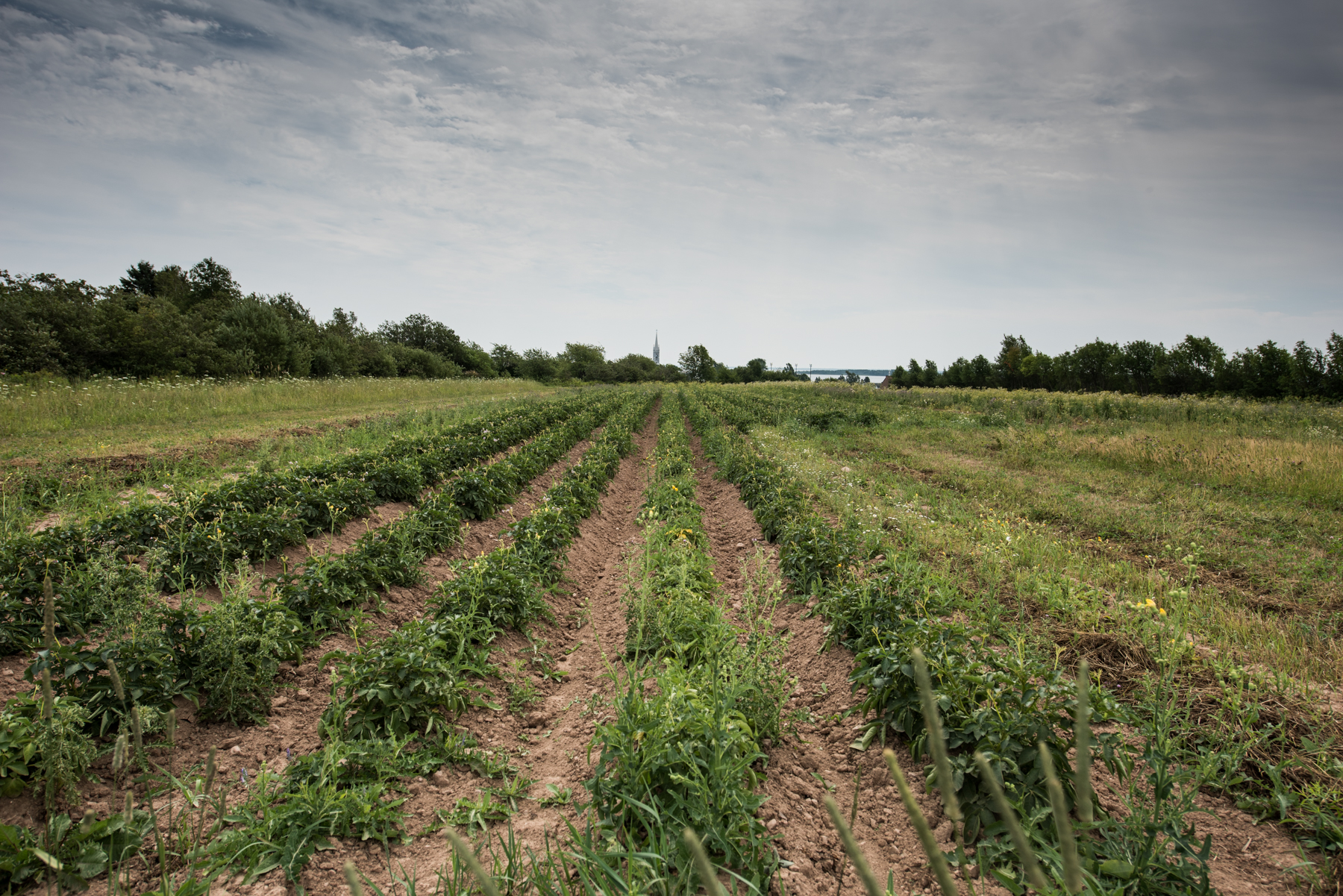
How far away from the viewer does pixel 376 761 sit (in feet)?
12.3

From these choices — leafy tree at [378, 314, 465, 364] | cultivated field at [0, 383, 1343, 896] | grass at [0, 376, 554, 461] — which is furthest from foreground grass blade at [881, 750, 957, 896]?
leafy tree at [378, 314, 465, 364]

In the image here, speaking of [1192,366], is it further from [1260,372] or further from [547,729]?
[547,729]

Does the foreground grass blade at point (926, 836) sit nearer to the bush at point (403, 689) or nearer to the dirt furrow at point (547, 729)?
the dirt furrow at point (547, 729)

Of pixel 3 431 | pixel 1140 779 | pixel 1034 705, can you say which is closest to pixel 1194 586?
pixel 1140 779

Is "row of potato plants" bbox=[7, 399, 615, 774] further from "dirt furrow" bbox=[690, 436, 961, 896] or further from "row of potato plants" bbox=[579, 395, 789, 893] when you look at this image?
"dirt furrow" bbox=[690, 436, 961, 896]

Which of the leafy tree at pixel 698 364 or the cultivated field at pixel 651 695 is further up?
the leafy tree at pixel 698 364

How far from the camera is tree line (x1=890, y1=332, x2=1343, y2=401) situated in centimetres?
3681

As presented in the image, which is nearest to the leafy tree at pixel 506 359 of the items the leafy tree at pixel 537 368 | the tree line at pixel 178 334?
the leafy tree at pixel 537 368

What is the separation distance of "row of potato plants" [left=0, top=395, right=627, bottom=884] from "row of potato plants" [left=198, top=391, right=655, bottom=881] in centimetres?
2

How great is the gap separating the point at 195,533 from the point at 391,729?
383 cm

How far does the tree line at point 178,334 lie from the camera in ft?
81.2

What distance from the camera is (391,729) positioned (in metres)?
3.90

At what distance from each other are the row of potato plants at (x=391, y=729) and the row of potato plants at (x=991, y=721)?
8.67 feet

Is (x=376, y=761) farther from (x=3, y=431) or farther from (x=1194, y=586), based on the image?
(x=3, y=431)
